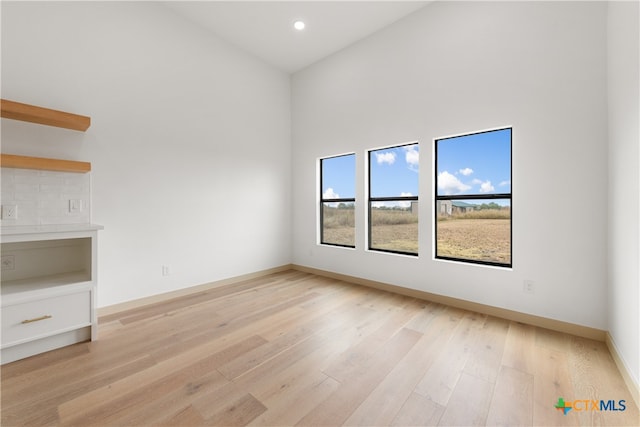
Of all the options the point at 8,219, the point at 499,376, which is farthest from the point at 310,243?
the point at 8,219

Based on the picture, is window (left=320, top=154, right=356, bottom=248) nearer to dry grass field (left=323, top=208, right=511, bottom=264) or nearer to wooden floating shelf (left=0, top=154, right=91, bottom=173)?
dry grass field (left=323, top=208, right=511, bottom=264)

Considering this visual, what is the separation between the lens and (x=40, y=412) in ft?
4.60

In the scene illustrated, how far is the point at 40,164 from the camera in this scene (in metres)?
2.14

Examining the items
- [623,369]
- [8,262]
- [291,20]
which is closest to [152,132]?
[8,262]

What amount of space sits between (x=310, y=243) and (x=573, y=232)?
3.21 metres

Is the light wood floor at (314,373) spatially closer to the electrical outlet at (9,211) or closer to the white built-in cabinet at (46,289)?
the white built-in cabinet at (46,289)

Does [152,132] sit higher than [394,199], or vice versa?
[152,132]

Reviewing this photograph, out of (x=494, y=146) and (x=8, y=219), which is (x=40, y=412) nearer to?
(x=8, y=219)

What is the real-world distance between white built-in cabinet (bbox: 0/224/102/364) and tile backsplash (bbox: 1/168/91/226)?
0.70 ft

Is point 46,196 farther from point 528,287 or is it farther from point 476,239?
point 528,287

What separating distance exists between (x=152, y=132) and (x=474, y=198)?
370 cm

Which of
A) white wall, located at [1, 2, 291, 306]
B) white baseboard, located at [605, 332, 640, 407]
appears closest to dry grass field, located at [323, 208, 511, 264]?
white baseboard, located at [605, 332, 640, 407]

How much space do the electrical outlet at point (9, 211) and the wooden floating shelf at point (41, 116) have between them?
0.74m

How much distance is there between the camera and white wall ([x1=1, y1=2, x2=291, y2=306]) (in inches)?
94.8
